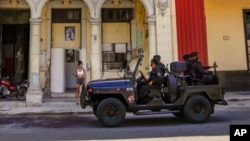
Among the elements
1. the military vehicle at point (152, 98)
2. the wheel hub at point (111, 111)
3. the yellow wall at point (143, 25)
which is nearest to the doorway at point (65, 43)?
the yellow wall at point (143, 25)

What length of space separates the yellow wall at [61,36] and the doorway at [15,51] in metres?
1.60

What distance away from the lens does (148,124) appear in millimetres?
10047

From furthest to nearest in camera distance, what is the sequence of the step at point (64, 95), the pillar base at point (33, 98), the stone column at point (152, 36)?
1. the step at point (64, 95)
2. the stone column at point (152, 36)
3. the pillar base at point (33, 98)

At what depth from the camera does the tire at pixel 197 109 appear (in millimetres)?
9883

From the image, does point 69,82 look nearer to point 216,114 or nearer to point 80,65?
point 80,65

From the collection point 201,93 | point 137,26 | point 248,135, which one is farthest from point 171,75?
point 137,26

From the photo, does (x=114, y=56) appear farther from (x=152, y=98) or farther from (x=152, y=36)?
(x=152, y=98)

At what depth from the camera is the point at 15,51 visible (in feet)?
59.2

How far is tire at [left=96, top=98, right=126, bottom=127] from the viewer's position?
376 inches

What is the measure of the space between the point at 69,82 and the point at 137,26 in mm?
4705

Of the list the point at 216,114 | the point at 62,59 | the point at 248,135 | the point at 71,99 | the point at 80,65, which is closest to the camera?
the point at 248,135

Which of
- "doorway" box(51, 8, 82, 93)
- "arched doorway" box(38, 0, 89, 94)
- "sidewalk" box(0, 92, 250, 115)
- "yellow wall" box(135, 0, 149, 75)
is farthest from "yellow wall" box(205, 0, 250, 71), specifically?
"doorway" box(51, 8, 82, 93)

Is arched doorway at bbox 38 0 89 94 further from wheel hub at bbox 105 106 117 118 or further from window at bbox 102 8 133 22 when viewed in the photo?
wheel hub at bbox 105 106 117 118

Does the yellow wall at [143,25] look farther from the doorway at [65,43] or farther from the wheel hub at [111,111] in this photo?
the wheel hub at [111,111]
